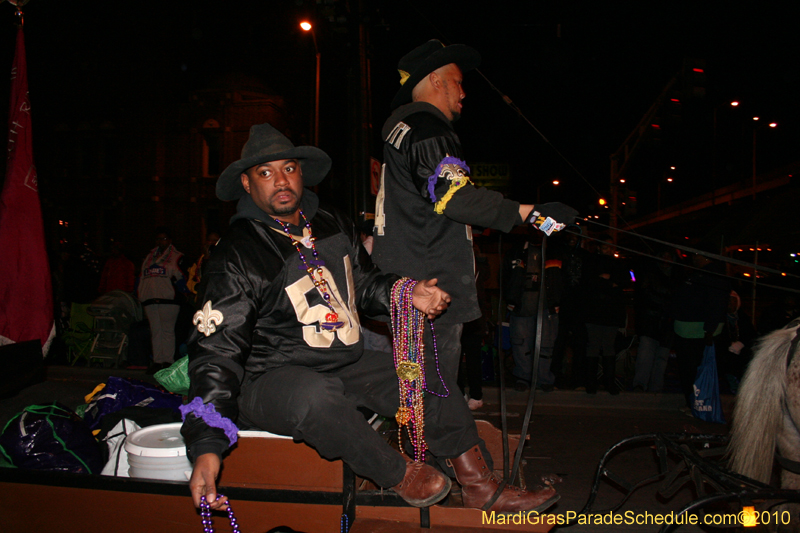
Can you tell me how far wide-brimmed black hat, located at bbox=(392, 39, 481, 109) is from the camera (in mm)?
2536

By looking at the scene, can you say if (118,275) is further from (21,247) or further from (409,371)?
(409,371)

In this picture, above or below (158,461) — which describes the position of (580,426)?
below

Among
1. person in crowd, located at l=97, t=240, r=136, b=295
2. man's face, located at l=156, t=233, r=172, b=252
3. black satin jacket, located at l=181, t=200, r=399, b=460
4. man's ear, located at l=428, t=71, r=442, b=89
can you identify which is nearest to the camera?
black satin jacket, located at l=181, t=200, r=399, b=460

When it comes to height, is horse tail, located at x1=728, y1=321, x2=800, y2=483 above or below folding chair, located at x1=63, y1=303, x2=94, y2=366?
above

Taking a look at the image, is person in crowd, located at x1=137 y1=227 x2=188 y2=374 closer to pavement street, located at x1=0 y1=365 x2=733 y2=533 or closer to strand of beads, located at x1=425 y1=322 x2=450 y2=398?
pavement street, located at x1=0 y1=365 x2=733 y2=533

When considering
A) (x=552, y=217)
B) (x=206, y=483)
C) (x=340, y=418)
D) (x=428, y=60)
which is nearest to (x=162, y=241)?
(x=428, y=60)

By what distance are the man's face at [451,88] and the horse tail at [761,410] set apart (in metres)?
2.03

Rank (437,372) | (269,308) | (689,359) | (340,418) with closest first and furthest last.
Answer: (340,418), (269,308), (437,372), (689,359)

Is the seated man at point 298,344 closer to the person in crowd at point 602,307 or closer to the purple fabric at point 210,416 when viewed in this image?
the purple fabric at point 210,416

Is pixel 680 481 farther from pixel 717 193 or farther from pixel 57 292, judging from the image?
pixel 717 193

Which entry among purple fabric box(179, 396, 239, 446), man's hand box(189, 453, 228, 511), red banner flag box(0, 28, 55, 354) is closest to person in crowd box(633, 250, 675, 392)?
purple fabric box(179, 396, 239, 446)

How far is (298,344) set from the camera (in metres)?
2.39

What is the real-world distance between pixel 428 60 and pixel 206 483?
2163mm

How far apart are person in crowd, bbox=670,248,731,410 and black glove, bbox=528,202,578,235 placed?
4.07m
